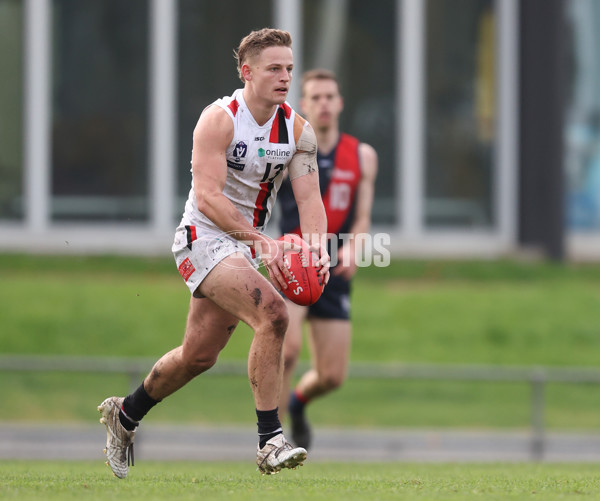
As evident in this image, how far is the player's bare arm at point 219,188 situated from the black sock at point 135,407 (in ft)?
3.54

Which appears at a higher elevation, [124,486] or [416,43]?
[416,43]

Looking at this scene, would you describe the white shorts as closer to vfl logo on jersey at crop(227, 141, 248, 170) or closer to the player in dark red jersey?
vfl logo on jersey at crop(227, 141, 248, 170)

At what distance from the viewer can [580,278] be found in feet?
59.6

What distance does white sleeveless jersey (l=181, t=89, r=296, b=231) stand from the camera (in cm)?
632

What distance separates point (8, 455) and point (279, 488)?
5.81 m

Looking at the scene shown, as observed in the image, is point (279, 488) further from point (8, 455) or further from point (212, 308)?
point (8, 455)

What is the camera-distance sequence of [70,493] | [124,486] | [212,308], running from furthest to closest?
[212,308], [124,486], [70,493]

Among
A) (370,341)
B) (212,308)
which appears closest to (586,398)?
(370,341)

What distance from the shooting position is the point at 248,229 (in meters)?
6.28

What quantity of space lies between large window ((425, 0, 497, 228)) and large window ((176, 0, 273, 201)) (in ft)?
9.94

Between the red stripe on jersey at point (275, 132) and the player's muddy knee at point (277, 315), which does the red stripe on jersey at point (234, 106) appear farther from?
the player's muddy knee at point (277, 315)

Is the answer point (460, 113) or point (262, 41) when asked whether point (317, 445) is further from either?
point (460, 113)

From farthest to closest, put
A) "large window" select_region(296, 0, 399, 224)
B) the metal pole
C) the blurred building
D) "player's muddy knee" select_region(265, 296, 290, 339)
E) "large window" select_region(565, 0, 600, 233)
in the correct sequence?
"large window" select_region(565, 0, 600, 233), "large window" select_region(296, 0, 399, 224), the blurred building, the metal pole, "player's muddy knee" select_region(265, 296, 290, 339)

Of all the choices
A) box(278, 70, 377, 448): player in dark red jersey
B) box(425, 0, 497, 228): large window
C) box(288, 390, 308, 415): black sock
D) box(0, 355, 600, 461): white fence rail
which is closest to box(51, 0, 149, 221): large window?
box(425, 0, 497, 228): large window
